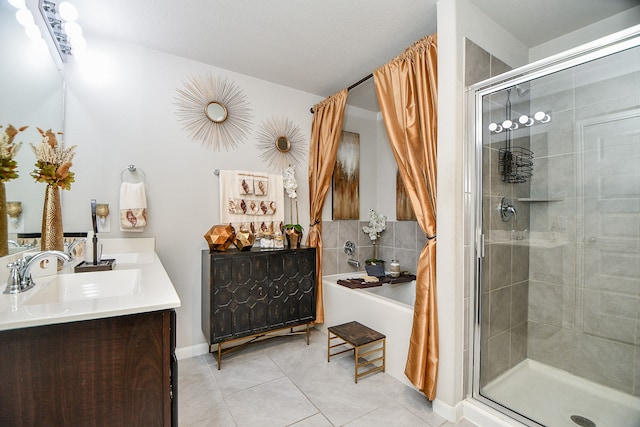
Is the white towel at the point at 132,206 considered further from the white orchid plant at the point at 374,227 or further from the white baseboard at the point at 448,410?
the white baseboard at the point at 448,410

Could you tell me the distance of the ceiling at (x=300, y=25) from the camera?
1.85 m

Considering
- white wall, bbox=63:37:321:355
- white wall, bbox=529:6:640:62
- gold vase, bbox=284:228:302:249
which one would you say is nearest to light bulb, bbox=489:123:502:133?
white wall, bbox=529:6:640:62

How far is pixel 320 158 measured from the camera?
302cm

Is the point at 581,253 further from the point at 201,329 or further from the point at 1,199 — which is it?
the point at 1,199

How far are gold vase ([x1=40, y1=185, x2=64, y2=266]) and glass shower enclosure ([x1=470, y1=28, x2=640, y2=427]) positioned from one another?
95.8 inches

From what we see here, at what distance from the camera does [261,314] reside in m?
2.46

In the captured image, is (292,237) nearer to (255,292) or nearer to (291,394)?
(255,292)

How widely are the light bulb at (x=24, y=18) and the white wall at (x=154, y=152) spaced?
76 centimetres

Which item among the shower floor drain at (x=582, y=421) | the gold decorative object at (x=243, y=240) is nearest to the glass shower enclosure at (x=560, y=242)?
the shower floor drain at (x=582, y=421)

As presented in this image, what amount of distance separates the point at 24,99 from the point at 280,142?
1.86 metres

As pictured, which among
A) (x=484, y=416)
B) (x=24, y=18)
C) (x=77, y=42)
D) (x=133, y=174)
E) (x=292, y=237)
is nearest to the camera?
(x=24, y=18)

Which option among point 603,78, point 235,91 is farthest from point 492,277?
point 235,91

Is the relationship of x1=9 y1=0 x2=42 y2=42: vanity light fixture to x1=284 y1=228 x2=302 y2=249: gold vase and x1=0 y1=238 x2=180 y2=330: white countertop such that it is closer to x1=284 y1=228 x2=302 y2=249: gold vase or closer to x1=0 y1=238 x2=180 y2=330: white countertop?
x1=0 y1=238 x2=180 y2=330: white countertop

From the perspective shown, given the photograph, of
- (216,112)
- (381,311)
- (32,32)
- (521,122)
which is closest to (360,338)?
(381,311)
